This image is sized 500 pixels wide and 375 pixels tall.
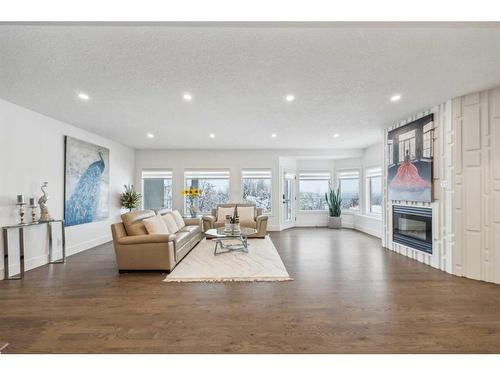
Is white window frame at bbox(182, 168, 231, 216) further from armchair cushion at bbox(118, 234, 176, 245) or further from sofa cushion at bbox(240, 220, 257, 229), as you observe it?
armchair cushion at bbox(118, 234, 176, 245)

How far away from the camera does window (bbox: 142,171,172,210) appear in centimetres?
783

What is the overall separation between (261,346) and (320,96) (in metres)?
3.12

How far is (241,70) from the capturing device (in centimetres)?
274

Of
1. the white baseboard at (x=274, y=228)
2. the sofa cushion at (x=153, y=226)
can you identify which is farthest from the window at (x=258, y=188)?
the sofa cushion at (x=153, y=226)

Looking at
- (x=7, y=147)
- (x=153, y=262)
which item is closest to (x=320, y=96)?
(x=153, y=262)

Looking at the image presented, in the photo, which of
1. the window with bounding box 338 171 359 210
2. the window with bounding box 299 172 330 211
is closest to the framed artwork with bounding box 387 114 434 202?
the window with bounding box 338 171 359 210

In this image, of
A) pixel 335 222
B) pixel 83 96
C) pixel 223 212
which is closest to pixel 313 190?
pixel 335 222

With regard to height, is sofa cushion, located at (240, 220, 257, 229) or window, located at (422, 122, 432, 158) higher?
window, located at (422, 122, 432, 158)

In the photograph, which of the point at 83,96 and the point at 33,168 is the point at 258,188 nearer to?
the point at 83,96

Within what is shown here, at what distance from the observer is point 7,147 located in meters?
3.69

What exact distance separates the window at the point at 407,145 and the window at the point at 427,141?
0.25 meters

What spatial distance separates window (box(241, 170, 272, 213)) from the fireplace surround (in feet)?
12.1

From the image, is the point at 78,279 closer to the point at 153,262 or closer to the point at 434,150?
the point at 153,262

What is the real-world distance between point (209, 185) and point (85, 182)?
11.3ft
